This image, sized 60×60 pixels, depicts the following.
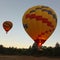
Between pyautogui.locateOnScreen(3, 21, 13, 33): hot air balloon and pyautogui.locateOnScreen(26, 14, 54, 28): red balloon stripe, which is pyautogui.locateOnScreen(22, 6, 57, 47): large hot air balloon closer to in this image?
pyautogui.locateOnScreen(26, 14, 54, 28): red balloon stripe

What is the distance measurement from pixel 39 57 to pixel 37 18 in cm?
2487

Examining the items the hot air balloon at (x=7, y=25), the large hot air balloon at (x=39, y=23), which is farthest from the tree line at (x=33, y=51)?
the large hot air balloon at (x=39, y=23)

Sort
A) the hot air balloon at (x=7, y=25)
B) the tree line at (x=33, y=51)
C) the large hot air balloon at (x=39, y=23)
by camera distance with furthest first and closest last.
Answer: the tree line at (x=33, y=51) → the hot air balloon at (x=7, y=25) → the large hot air balloon at (x=39, y=23)

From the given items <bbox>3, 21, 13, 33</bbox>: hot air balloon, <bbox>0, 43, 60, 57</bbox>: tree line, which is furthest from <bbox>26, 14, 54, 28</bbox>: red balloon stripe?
<bbox>0, 43, 60, 57</bbox>: tree line

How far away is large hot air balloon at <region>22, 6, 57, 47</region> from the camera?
132 ft

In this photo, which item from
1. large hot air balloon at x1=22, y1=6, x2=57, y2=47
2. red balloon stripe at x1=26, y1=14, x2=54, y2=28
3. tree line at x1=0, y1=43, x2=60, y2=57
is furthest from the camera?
tree line at x1=0, y1=43, x2=60, y2=57

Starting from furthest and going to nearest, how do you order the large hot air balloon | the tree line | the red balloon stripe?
the tree line < the red balloon stripe < the large hot air balloon

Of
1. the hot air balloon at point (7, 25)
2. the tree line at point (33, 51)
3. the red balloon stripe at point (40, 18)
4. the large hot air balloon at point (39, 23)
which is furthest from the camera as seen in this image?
the tree line at point (33, 51)

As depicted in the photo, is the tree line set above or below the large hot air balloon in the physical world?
below

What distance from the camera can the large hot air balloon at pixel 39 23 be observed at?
40.3m

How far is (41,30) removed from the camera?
1585 inches

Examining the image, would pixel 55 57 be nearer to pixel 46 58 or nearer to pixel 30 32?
pixel 46 58

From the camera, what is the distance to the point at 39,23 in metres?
40.4

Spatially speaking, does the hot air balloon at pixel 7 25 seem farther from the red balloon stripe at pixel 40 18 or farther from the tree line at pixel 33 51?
the red balloon stripe at pixel 40 18
